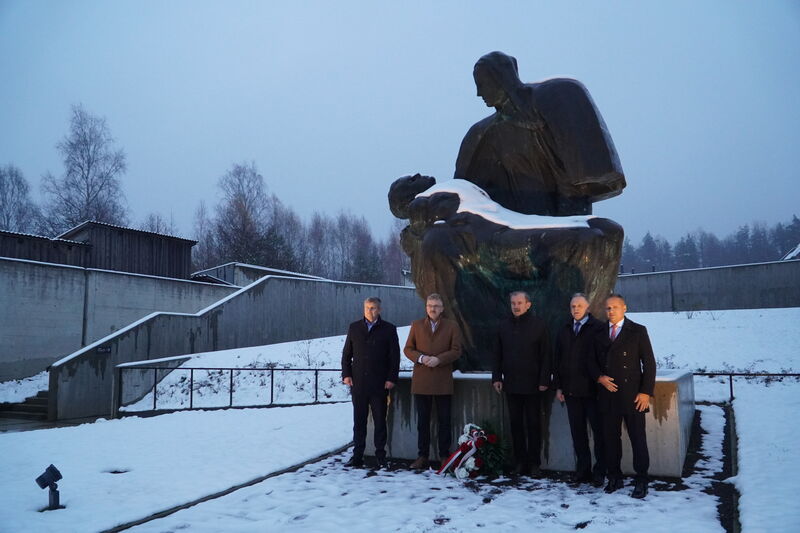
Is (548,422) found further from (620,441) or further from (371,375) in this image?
(371,375)

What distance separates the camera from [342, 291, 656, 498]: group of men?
440 cm

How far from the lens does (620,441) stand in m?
4.52

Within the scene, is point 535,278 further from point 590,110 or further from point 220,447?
point 220,447

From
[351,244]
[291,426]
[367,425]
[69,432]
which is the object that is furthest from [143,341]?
[351,244]

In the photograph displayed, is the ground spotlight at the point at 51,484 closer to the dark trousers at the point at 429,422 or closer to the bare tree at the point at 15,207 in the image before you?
the dark trousers at the point at 429,422

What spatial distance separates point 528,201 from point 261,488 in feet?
12.1

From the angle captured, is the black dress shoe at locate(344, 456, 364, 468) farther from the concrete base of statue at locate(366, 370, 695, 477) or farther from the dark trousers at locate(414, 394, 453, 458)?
the dark trousers at locate(414, 394, 453, 458)

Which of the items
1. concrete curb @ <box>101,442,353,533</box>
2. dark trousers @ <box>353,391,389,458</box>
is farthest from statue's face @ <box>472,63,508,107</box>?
concrete curb @ <box>101,442,353,533</box>

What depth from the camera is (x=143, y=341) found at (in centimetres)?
1516

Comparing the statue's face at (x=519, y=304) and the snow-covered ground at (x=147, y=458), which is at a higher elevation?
the statue's face at (x=519, y=304)

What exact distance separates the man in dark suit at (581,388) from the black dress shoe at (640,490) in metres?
0.36

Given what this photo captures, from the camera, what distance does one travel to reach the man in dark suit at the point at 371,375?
5.50 metres

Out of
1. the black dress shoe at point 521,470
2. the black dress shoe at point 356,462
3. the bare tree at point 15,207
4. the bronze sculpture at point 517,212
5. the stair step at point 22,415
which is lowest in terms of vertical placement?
the stair step at point 22,415

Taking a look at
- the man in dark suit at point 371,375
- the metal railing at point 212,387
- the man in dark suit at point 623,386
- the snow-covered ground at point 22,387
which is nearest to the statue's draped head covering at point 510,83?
the man in dark suit at point 623,386
